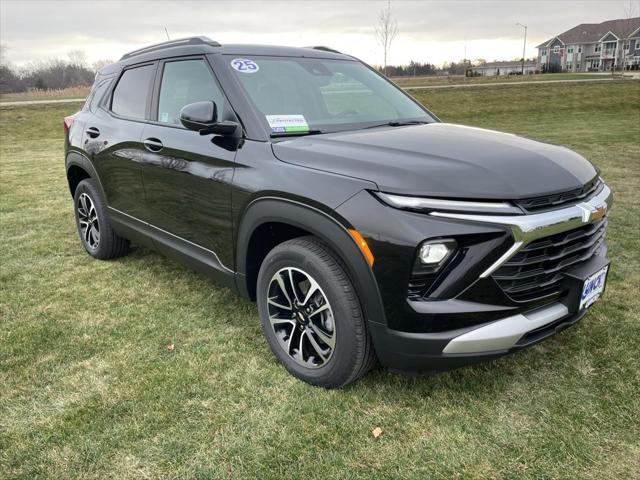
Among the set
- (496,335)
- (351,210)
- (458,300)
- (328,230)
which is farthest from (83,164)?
(496,335)

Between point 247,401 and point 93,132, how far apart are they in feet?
9.65

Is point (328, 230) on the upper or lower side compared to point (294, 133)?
lower

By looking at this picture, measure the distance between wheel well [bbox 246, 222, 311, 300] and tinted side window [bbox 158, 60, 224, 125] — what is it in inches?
31.9

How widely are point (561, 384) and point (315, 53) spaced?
2735 millimetres

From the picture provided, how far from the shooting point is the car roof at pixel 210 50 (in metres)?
3.35

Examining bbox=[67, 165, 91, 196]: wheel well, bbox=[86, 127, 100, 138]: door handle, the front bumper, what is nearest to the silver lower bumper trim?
the front bumper

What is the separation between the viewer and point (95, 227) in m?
4.90

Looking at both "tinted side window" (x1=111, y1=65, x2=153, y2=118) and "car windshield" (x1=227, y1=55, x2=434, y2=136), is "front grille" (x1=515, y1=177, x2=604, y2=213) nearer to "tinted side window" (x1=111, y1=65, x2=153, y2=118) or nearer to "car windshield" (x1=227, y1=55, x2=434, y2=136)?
"car windshield" (x1=227, y1=55, x2=434, y2=136)

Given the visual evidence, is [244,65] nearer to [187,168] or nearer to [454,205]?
[187,168]

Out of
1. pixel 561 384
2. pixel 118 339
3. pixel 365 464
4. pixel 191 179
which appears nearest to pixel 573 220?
pixel 561 384

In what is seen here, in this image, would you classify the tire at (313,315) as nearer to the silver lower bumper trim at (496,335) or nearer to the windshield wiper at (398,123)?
the silver lower bumper trim at (496,335)

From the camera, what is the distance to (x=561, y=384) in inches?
110

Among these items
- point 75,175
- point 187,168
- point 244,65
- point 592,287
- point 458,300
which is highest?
point 244,65

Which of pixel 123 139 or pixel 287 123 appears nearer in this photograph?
pixel 287 123
